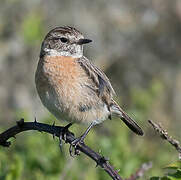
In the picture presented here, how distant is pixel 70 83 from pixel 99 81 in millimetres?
324

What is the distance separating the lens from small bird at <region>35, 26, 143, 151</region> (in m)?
5.01

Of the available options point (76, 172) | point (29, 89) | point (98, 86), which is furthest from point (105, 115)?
point (29, 89)

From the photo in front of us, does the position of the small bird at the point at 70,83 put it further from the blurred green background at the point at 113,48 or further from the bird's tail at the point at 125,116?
the blurred green background at the point at 113,48

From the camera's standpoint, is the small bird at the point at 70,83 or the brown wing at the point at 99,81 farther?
the brown wing at the point at 99,81

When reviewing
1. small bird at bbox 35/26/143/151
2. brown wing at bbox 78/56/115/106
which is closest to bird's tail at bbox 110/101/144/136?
small bird at bbox 35/26/143/151

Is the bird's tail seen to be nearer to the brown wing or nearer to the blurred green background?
the brown wing

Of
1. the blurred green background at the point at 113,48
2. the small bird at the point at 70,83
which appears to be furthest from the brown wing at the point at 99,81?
the blurred green background at the point at 113,48

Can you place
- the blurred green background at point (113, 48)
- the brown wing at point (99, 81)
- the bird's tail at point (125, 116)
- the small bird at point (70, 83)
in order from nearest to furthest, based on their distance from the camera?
the small bird at point (70, 83) < the brown wing at point (99, 81) < the bird's tail at point (125, 116) < the blurred green background at point (113, 48)

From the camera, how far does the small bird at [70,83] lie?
5007 mm

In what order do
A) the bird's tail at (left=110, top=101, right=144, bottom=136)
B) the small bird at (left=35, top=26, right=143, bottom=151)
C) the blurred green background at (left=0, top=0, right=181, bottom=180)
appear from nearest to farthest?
1. the small bird at (left=35, top=26, right=143, bottom=151)
2. the bird's tail at (left=110, top=101, right=144, bottom=136)
3. the blurred green background at (left=0, top=0, right=181, bottom=180)

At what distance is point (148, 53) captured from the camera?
10.2 metres

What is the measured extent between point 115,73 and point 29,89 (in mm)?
1634

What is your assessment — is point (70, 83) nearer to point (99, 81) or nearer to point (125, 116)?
point (99, 81)

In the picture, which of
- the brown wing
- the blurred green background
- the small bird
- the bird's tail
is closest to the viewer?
the small bird
